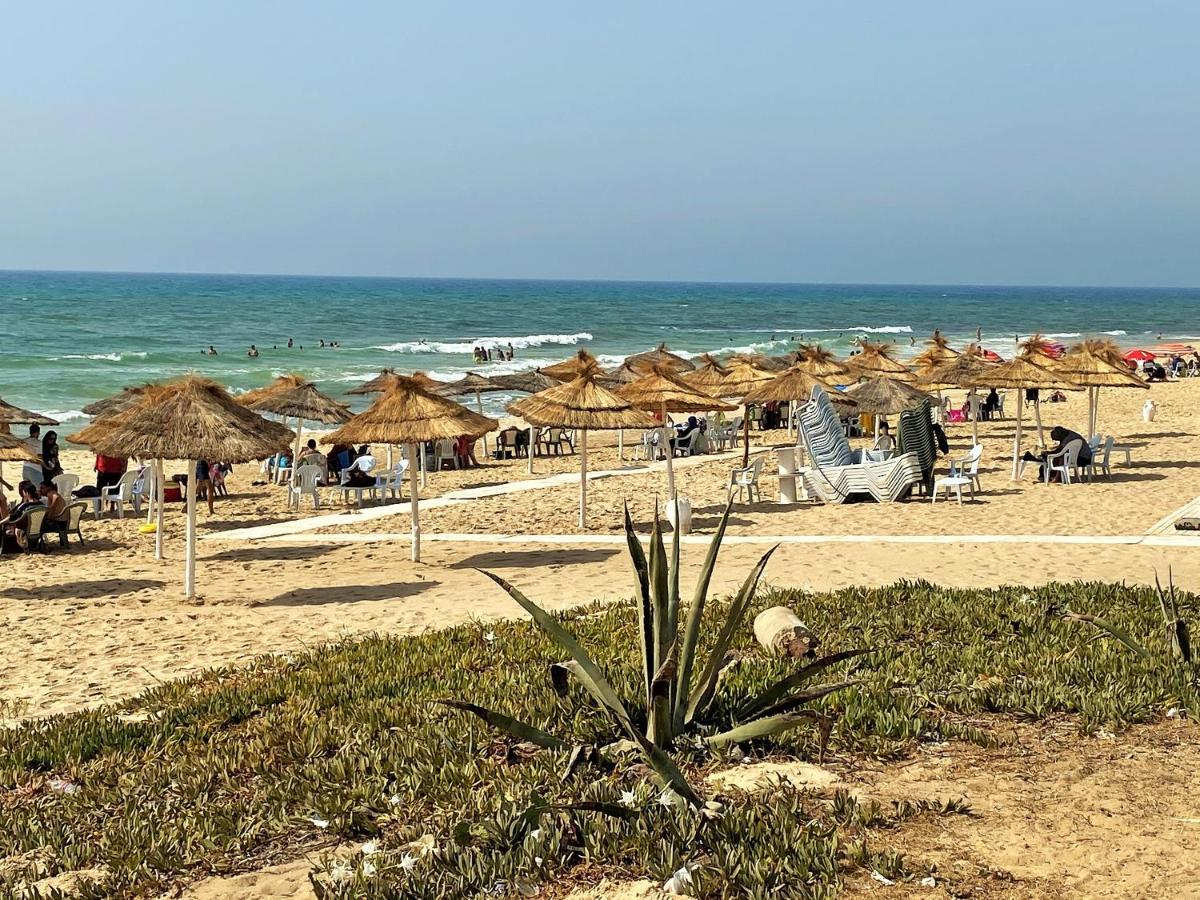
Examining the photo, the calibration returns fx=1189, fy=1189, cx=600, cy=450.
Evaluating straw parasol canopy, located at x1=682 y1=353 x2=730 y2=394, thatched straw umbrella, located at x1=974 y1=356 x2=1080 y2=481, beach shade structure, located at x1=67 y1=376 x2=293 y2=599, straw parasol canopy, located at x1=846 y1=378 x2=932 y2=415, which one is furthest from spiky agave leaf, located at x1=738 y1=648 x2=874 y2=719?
straw parasol canopy, located at x1=682 y1=353 x2=730 y2=394

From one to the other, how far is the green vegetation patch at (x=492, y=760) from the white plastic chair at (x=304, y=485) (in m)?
9.08

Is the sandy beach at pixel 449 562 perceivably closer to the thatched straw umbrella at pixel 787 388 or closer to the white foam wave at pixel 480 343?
the thatched straw umbrella at pixel 787 388

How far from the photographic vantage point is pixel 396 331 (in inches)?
3130

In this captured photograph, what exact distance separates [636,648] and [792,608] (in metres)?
1.64

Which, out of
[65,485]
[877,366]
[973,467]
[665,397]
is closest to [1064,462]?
[973,467]

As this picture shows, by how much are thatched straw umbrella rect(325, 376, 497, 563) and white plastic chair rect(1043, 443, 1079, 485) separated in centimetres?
932

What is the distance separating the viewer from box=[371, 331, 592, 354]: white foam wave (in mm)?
64688

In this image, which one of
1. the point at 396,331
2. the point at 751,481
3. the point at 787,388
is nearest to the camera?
the point at 751,481

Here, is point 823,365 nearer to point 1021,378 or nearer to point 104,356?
point 1021,378

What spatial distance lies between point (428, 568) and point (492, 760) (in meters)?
6.91

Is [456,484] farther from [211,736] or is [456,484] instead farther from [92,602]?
[211,736]

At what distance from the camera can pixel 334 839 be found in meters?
4.48

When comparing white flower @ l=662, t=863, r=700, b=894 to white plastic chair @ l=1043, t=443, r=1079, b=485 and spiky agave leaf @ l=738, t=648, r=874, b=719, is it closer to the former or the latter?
spiky agave leaf @ l=738, t=648, r=874, b=719

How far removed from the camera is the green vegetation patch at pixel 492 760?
411 centimetres
